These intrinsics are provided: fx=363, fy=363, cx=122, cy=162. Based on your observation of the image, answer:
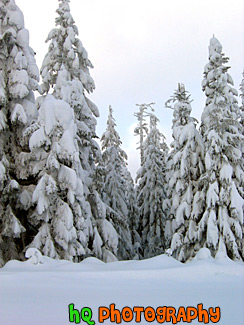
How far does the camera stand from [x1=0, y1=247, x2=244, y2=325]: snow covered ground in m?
6.33

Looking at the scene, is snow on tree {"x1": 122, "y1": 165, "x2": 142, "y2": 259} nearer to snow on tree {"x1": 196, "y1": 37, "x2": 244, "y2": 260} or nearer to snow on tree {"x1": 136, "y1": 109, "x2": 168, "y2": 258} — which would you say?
snow on tree {"x1": 136, "y1": 109, "x2": 168, "y2": 258}

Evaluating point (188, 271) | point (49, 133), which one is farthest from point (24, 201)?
point (188, 271)

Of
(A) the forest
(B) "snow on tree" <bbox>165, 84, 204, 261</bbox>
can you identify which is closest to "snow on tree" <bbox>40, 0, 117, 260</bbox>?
(A) the forest

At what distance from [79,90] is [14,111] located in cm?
438

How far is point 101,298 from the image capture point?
711 centimetres

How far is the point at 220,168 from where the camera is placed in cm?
1992

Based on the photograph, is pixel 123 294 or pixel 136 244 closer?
pixel 123 294

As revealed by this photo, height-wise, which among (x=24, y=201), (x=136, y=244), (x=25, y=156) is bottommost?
(x=136, y=244)

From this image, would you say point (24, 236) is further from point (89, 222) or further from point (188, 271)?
point (188, 271)

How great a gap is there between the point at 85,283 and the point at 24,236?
9.07 meters

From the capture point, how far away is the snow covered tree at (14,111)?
15562mm

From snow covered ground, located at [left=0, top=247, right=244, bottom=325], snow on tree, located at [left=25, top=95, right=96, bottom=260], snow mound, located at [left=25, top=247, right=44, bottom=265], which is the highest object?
snow on tree, located at [left=25, top=95, right=96, bottom=260]

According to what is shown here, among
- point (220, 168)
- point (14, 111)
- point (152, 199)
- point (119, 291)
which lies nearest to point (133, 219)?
point (152, 199)

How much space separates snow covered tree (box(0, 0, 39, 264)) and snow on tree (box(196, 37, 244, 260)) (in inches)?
374
